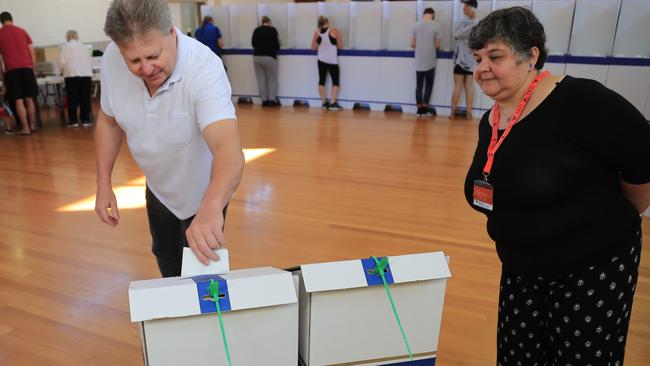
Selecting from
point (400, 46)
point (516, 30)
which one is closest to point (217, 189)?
point (516, 30)

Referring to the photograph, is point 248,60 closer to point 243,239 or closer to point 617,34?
point 617,34

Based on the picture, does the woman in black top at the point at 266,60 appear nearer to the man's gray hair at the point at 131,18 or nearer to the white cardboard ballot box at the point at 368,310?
the man's gray hair at the point at 131,18

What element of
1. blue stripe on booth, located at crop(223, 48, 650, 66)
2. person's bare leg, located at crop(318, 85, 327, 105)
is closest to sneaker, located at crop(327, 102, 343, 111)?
person's bare leg, located at crop(318, 85, 327, 105)

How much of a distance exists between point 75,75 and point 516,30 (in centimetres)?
748

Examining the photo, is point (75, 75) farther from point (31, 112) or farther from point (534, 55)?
point (534, 55)

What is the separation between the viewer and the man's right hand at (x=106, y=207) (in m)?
1.71

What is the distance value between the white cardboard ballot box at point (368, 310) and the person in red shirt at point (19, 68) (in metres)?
7.14

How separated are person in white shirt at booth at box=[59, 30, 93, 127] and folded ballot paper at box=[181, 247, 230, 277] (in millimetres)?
7336

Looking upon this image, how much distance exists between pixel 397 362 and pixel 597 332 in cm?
57

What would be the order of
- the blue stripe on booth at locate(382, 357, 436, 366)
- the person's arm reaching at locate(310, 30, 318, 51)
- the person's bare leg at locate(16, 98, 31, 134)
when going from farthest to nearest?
the person's arm reaching at locate(310, 30, 318, 51)
the person's bare leg at locate(16, 98, 31, 134)
the blue stripe on booth at locate(382, 357, 436, 366)

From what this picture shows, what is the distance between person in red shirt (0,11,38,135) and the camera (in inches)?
256

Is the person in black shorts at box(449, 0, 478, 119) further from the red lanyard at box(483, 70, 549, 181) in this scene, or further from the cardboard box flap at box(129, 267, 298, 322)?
the cardboard box flap at box(129, 267, 298, 322)

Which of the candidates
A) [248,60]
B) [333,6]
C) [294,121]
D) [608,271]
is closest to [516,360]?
[608,271]

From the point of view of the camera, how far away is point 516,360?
1503mm
